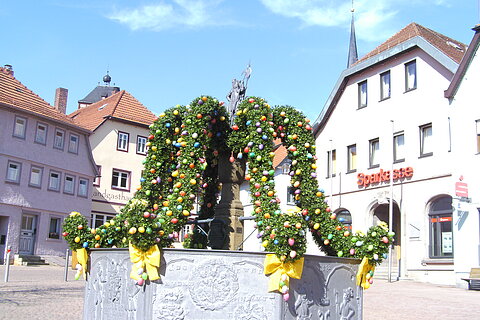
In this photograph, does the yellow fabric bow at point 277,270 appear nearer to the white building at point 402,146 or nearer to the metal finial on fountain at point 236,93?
the metal finial on fountain at point 236,93

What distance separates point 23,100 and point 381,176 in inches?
784

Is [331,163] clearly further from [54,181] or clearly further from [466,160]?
[54,181]

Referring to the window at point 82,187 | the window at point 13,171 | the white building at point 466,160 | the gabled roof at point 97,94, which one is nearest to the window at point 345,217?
the white building at point 466,160

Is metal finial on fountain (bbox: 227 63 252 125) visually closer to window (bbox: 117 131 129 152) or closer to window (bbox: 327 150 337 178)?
window (bbox: 327 150 337 178)

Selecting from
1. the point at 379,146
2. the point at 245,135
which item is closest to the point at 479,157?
the point at 379,146

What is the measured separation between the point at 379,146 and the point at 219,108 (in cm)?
2112

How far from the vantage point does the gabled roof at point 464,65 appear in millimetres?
24016

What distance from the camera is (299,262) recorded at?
24.0 feet

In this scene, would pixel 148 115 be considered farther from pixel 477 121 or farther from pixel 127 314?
pixel 127 314

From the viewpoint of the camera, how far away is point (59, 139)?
3516cm

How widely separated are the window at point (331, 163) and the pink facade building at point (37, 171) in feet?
48.1

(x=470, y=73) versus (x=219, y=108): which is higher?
(x=470, y=73)

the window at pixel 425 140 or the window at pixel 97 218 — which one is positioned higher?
the window at pixel 425 140

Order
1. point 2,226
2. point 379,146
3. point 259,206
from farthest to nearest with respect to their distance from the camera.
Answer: point 2,226, point 379,146, point 259,206
